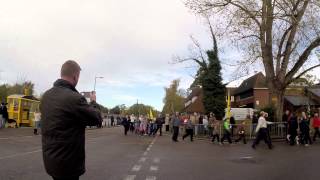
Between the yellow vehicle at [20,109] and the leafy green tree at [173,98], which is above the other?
the leafy green tree at [173,98]

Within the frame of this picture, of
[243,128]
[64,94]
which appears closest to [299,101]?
[243,128]

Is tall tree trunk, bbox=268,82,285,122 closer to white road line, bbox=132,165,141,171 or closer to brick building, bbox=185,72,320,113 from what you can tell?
brick building, bbox=185,72,320,113

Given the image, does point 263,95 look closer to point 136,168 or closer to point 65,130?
point 136,168

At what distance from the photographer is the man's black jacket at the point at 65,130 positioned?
4.90 m

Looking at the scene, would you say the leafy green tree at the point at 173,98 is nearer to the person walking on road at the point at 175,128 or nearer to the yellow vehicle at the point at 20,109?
the yellow vehicle at the point at 20,109

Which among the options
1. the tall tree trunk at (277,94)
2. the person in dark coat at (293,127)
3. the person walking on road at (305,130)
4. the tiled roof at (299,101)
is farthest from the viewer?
the tiled roof at (299,101)

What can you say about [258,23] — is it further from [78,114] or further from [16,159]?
[78,114]

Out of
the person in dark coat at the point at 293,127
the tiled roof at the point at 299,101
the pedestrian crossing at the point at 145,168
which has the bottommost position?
the pedestrian crossing at the point at 145,168

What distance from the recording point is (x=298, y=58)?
116ft

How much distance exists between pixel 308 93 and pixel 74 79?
5981cm

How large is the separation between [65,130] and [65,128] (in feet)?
0.07

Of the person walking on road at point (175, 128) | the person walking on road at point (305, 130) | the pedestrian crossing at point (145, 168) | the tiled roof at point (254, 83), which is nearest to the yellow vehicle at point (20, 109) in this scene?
the person walking on road at point (175, 128)

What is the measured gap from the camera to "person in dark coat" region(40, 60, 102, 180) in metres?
4.91

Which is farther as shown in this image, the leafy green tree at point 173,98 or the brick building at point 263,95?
the leafy green tree at point 173,98
